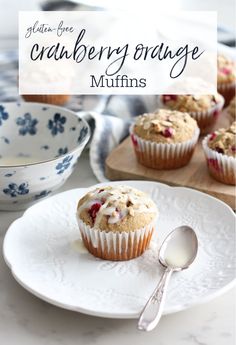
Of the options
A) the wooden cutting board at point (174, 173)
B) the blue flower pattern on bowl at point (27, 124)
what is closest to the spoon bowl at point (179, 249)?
the wooden cutting board at point (174, 173)

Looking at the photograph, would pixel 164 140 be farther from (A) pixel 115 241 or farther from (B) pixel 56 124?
(A) pixel 115 241

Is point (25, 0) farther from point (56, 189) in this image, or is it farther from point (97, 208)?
point (97, 208)

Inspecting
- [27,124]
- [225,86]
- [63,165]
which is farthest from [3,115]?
[225,86]

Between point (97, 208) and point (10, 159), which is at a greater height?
point (97, 208)

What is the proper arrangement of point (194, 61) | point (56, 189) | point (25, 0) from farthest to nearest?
point (25, 0) → point (194, 61) → point (56, 189)

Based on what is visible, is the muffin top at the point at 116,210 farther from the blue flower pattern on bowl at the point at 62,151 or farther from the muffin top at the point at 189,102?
the muffin top at the point at 189,102

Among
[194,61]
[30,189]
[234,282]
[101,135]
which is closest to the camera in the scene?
[234,282]

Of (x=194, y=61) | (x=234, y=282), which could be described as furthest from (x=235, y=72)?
(x=234, y=282)
